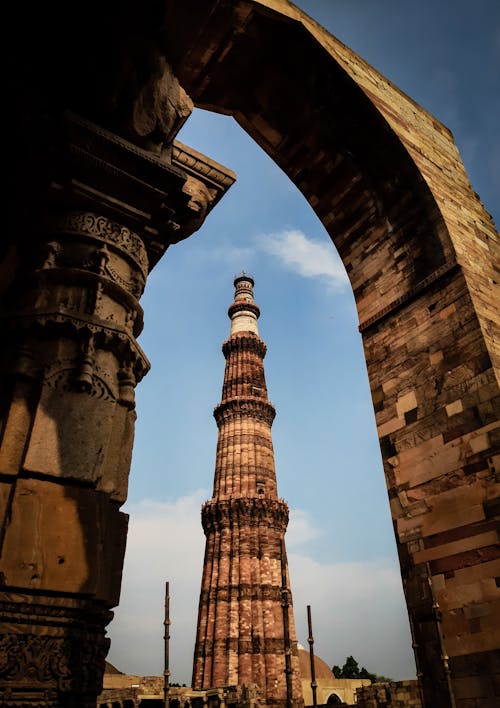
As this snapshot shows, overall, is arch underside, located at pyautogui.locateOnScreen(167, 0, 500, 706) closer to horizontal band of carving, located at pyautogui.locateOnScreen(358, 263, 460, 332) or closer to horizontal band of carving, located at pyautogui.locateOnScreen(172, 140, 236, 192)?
horizontal band of carving, located at pyautogui.locateOnScreen(358, 263, 460, 332)

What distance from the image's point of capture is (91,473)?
1.64m

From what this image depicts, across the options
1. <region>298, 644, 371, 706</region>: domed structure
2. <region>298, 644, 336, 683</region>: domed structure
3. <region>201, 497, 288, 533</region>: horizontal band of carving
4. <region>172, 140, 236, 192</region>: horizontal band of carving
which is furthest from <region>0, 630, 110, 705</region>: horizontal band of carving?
<region>298, 644, 336, 683</region>: domed structure

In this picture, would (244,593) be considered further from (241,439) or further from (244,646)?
(241,439)

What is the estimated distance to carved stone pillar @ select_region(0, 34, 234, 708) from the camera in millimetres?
1399

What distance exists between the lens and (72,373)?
176 centimetres

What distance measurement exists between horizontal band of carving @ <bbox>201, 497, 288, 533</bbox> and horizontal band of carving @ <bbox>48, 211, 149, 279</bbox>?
648 inches

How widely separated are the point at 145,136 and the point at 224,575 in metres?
16.7

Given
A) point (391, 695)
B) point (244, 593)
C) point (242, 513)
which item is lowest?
point (391, 695)

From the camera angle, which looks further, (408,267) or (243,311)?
(243,311)

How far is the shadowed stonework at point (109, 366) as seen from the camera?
148cm

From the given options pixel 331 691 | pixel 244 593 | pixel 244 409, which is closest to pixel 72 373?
Answer: pixel 244 593

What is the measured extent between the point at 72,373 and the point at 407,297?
4.11 m

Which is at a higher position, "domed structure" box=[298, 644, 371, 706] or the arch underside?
the arch underside

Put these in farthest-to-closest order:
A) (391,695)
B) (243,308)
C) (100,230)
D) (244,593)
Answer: (243,308) < (244,593) < (391,695) < (100,230)
